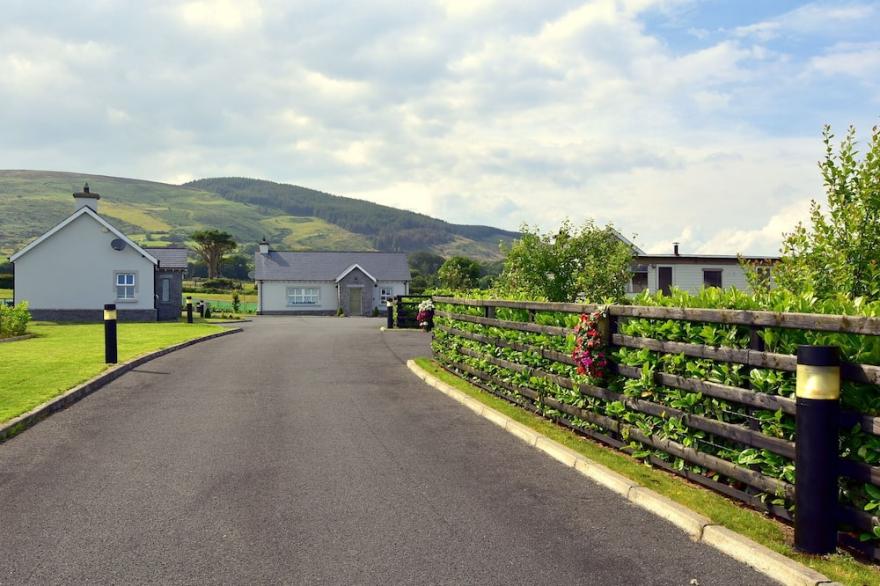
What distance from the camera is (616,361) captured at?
7789 millimetres

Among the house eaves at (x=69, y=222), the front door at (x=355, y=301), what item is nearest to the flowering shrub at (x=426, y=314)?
the house eaves at (x=69, y=222)

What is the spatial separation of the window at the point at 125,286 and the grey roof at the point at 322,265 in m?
19.3

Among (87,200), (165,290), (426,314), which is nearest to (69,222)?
(87,200)

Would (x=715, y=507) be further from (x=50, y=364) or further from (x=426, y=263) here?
(x=426, y=263)

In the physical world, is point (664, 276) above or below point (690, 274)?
below

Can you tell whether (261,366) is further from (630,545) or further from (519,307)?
(630,545)

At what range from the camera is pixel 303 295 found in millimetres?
64875

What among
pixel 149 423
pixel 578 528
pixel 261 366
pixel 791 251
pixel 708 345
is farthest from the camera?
pixel 261 366

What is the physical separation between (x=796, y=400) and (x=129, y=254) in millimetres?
44636

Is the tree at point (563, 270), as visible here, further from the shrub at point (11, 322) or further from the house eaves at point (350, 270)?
the house eaves at point (350, 270)

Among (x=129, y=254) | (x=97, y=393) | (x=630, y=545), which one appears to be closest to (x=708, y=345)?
(x=630, y=545)

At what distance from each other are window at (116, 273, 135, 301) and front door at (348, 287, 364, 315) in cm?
2273

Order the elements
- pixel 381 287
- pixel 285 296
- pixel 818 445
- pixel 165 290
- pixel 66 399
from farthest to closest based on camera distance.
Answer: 1. pixel 381 287
2. pixel 285 296
3. pixel 165 290
4. pixel 66 399
5. pixel 818 445

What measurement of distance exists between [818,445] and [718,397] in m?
1.32
